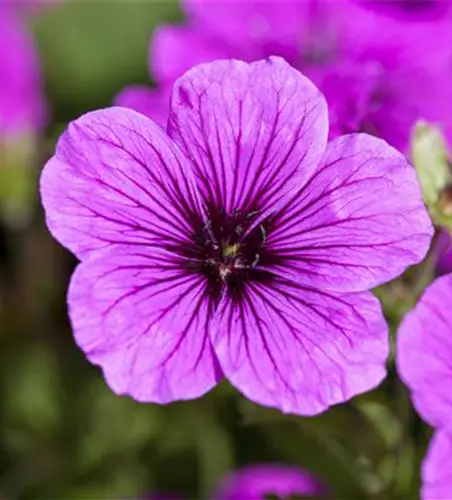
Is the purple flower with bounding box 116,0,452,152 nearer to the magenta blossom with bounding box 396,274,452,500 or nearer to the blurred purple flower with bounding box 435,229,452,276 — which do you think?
the blurred purple flower with bounding box 435,229,452,276

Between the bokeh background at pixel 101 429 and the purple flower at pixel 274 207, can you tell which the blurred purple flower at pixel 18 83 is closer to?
the bokeh background at pixel 101 429

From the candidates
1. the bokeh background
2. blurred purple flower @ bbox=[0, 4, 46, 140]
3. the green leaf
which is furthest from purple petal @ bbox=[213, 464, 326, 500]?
blurred purple flower @ bbox=[0, 4, 46, 140]

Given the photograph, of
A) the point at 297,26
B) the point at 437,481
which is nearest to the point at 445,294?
the point at 437,481

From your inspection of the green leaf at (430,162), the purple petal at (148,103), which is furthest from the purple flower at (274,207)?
the purple petal at (148,103)

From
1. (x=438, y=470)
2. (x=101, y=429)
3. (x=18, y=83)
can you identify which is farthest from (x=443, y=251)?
(x=18, y=83)

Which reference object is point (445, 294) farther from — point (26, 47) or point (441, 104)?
point (26, 47)

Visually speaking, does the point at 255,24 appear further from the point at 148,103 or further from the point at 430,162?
the point at 430,162
